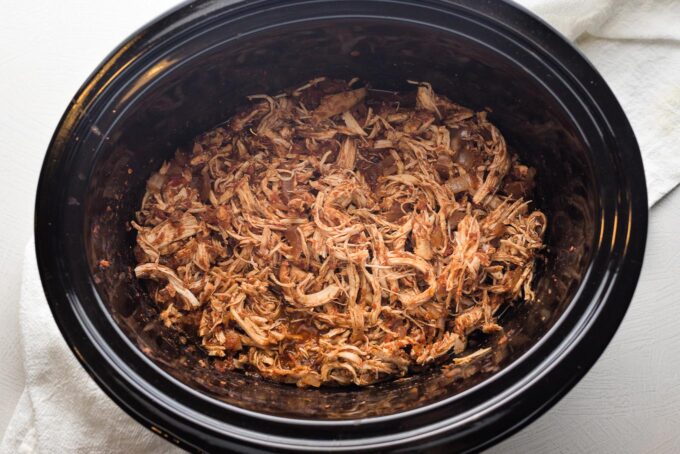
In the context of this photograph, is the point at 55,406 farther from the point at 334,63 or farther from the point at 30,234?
the point at 334,63

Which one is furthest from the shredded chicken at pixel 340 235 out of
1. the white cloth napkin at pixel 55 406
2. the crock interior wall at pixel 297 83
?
the white cloth napkin at pixel 55 406

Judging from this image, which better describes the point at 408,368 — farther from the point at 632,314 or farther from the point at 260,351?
the point at 632,314

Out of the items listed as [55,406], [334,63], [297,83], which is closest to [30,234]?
[55,406]

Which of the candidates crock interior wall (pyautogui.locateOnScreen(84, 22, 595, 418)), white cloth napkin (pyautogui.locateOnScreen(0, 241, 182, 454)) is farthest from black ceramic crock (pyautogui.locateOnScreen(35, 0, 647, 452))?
white cloth napkin (pyautogui.locateOnScreen(0, 241, 182, 454))

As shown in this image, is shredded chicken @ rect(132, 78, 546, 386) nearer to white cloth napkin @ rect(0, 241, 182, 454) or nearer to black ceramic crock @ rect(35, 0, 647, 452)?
black ceramic crock @ rect(35, 0, 647, 452)

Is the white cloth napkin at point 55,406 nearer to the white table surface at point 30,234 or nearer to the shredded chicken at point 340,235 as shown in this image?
the white table surface at point 30,234

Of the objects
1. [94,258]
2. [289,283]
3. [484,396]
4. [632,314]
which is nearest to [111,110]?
[94,258]
